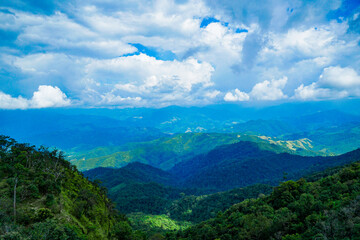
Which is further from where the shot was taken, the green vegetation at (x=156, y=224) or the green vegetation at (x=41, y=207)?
the green vegetation at (x=156, y=224)

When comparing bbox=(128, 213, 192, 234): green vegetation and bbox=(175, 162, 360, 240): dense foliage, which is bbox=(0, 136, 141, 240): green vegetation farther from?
bbox=(128, 213, 192, 234): green vegetation

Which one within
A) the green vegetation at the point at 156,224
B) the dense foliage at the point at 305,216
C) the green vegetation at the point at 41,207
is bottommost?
the green vegetation at the point at 156,224

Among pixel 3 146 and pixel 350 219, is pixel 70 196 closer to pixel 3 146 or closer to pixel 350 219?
pixel 3 146

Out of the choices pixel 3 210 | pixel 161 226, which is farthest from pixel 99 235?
pixel 161 226

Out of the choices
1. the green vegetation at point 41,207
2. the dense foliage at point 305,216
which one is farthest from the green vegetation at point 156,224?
the green vegetation at point 41,207

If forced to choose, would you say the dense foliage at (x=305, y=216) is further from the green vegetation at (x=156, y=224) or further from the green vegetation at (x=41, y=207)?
the green vegetation at (x=156, y=224)

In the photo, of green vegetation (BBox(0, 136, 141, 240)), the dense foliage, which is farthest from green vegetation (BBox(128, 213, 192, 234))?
green vegetation (BBox(0, 136, 141, 240))

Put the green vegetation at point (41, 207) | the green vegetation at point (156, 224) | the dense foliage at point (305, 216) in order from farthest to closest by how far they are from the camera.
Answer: the green vegetation at point (156, 224) → the dense foliage at point (305, 216) → the green vegetation at point (41, 207)

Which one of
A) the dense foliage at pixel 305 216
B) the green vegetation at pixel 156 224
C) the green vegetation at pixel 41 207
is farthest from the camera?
the green vegetation at pixel 156 224
